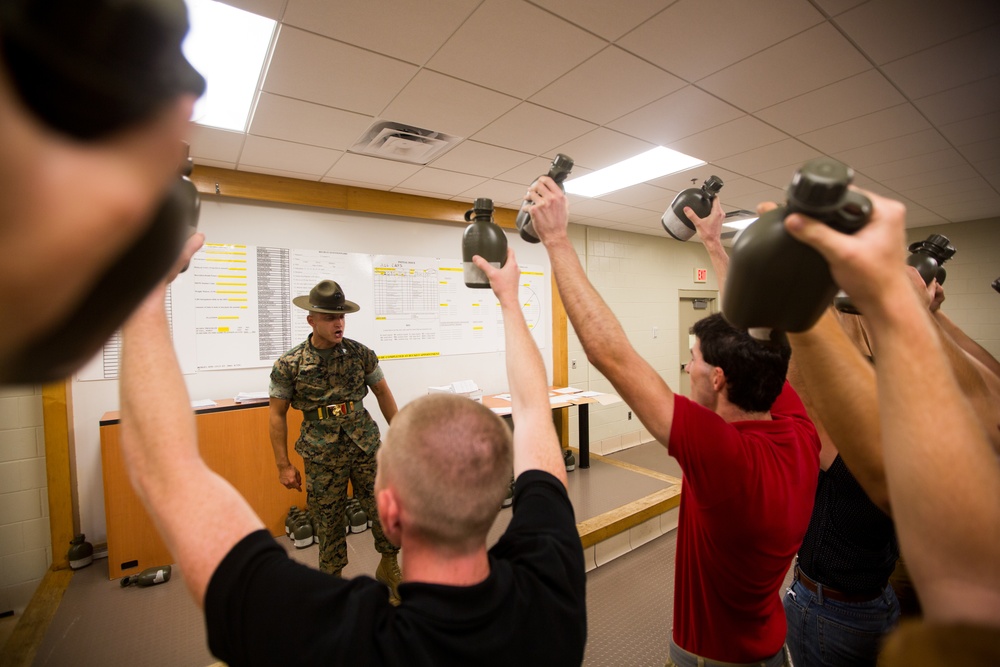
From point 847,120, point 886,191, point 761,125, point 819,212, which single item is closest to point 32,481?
point 819,212

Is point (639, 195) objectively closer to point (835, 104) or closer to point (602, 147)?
point (602, 147)

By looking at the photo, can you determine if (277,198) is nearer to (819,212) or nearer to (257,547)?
(257,547)

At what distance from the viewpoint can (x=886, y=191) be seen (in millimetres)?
4168

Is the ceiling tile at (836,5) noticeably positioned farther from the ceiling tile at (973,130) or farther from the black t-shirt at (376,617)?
the black t-shirt at (376,617)

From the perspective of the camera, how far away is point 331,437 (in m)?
2.80

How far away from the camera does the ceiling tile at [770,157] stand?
312cm

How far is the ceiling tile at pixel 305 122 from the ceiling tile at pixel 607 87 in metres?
1.12

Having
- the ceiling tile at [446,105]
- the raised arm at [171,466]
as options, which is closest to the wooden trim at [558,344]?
the ceiling tile at [446,105]

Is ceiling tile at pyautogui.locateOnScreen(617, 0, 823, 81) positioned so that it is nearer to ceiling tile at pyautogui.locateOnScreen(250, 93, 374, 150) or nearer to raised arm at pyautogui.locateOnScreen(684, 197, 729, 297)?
raised arm at pyautogui.locateOnScreen(684, 197, 729, 297)

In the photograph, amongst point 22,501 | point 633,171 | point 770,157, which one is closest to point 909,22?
point 770,157

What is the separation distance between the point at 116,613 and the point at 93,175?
3402 mm

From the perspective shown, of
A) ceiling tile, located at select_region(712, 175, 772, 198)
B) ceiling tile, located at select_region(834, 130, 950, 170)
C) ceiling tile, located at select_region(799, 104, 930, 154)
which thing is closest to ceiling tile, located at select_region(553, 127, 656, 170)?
ceiling tile, located at select_region(712, 175, 772, 198)

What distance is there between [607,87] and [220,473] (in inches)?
133

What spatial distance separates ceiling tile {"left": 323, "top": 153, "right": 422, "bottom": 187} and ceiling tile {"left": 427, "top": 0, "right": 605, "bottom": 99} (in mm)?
1311
